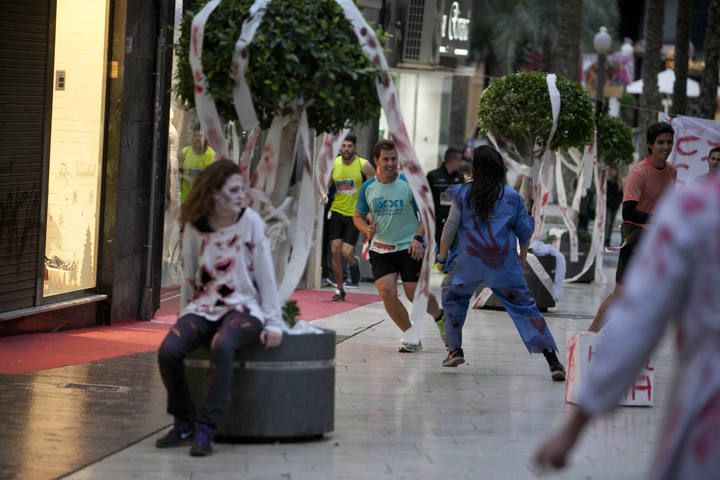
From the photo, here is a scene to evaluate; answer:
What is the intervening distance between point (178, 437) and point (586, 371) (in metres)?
2.90

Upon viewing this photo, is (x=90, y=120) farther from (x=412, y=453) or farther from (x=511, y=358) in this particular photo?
(x=412, y=453)

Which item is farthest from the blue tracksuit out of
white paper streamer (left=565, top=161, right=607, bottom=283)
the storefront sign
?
the storefront sign

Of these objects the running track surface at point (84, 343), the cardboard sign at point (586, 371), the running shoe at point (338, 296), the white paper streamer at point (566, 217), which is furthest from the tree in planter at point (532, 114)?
the cardboard sign at point (586, 371)

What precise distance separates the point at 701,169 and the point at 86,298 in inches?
272

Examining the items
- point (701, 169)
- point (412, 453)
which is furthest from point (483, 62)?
point (412, 453)

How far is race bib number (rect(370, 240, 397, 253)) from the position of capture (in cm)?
1145

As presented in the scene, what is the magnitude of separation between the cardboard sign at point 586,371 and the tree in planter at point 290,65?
2.22m

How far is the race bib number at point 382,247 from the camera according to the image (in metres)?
11.5

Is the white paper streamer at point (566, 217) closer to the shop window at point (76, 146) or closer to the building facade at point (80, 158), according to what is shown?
the building facade at point (80, 158)

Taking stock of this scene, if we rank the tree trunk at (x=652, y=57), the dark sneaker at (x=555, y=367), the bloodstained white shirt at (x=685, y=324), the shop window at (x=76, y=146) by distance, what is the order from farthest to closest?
1. the tree trunk at (x=652, y=57)
2. the shop window at (x=76, y=146)
3. the dark sneaker at (x=555, y=367)
4. the bloodstained white shirt at (x=685, y=324)

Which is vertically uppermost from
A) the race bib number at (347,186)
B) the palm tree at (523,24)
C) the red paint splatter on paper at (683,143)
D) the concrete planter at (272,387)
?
the palm tree at (523,24)

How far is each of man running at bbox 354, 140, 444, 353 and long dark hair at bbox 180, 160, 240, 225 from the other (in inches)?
178

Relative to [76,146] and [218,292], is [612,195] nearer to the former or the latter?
[76,146]

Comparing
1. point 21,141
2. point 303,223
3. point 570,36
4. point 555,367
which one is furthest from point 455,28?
point 303,223
